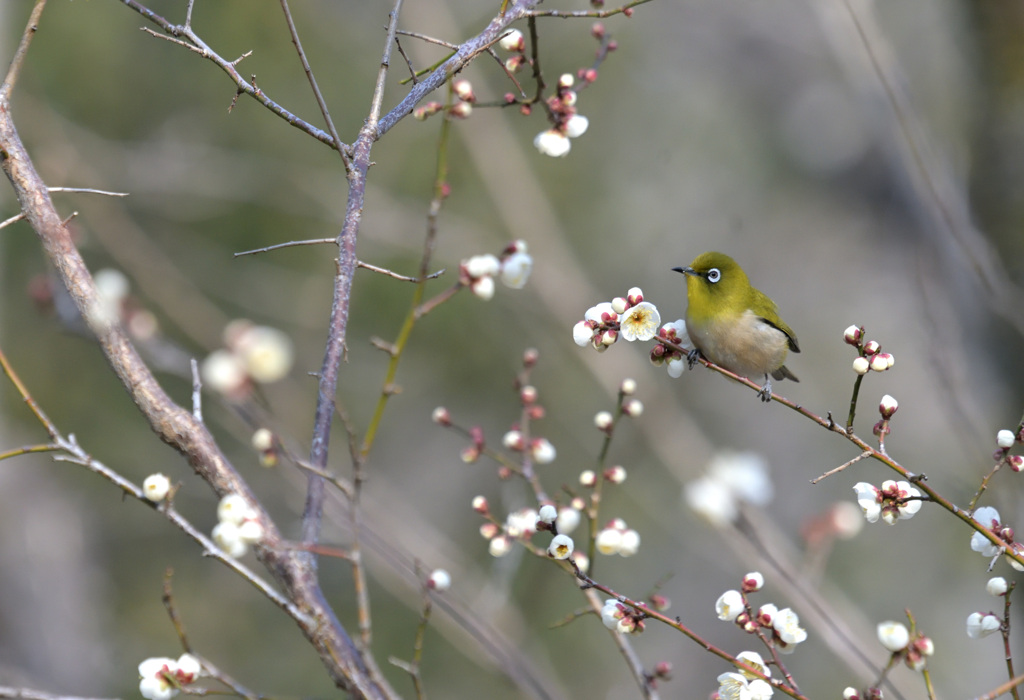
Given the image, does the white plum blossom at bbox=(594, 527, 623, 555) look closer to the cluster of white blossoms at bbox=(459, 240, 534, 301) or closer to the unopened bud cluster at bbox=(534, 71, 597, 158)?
the cluster of white blossoms at bbox=(459, 240, 534, 301)

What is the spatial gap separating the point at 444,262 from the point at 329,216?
1032 millimetres

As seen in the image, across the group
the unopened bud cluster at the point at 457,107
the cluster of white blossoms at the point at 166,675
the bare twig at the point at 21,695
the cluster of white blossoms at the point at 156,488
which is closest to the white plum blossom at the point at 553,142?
the unopened bud cluster at the point at 457,107

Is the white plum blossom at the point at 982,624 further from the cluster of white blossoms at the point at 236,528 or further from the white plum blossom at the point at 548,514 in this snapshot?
the cluster of white blossoms at the point at 236,528

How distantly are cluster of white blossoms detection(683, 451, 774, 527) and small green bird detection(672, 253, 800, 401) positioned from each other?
1.18 ft

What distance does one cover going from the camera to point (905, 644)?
1.36 m

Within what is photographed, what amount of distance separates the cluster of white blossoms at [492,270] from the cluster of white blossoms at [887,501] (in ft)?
2.47

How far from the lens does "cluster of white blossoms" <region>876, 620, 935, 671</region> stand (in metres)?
1.34

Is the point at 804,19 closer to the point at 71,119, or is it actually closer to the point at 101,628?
the point at 71,119

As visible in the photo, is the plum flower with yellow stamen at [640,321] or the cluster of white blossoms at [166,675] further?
the plum flower with yellow stamen at [640,321]

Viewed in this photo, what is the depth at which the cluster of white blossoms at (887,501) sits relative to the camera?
1429mm

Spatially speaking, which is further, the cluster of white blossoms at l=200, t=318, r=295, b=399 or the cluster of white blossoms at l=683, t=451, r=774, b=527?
the cluster of white blossoms at l=683, t=451, r=774, b=527

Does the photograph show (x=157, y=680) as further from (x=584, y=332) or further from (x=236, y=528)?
(x=584, y=332)

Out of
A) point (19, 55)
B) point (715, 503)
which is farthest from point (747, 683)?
point (19, 55)

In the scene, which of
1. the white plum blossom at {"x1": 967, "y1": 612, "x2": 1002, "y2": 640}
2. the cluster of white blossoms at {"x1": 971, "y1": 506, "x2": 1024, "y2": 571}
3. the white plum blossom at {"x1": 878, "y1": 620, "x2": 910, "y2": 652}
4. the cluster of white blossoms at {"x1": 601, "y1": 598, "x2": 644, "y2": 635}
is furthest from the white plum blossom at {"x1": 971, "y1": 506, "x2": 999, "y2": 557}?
the cluster of white blossoms at {"x1": 601, "y1": 598, "x2": 644, "y2": 635}
